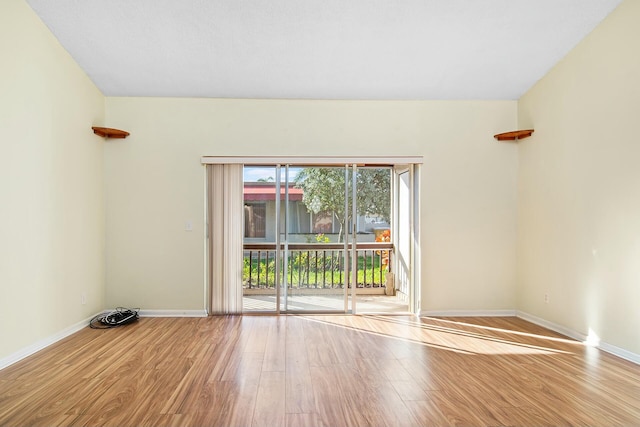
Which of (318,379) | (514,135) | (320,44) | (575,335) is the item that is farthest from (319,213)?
(575,335)

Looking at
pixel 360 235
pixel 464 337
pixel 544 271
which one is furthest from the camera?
pixel 360 235

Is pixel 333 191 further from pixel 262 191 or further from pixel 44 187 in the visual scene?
pixel 44 187

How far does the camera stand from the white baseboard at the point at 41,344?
3191mm

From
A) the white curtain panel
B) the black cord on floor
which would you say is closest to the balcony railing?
the white curtain panel

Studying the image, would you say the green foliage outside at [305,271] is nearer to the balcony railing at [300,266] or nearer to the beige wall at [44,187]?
the balcony railing at [300,266]

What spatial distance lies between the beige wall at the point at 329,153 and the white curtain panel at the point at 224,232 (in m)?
0.15

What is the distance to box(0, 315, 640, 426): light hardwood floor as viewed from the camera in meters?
2.34

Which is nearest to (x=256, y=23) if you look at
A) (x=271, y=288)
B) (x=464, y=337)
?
(x=271, y=288)

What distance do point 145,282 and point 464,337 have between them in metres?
3.83

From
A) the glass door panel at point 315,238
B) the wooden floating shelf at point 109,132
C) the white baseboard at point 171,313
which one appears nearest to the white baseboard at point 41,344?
the white baseboard at point 171,313

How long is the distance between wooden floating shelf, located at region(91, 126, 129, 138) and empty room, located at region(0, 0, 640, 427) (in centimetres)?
4

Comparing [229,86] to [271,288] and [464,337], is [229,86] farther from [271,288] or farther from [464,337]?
[464,337]

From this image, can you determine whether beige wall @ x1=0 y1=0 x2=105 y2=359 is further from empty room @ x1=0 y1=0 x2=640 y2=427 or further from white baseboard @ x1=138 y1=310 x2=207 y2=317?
white baseboard @ x1=138 y1=310 x2=207 y2=317

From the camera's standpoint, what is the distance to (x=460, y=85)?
15.2ft
